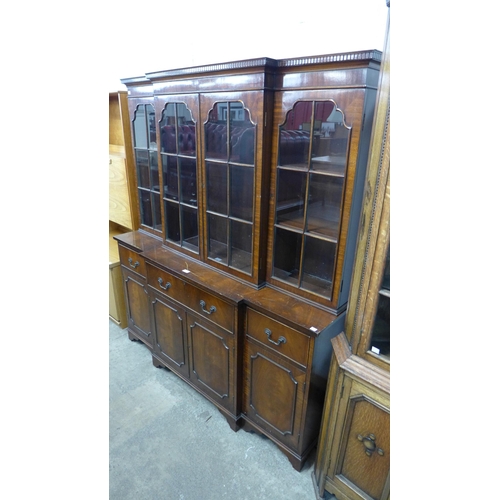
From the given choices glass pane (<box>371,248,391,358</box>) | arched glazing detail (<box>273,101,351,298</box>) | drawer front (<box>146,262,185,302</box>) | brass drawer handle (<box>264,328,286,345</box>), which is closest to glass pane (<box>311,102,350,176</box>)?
arched glazing detail (<box>273,101,351,298</box>)

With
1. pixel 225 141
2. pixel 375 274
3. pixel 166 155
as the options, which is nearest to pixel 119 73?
pixel 166 155

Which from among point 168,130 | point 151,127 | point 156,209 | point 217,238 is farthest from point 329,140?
point 156,209

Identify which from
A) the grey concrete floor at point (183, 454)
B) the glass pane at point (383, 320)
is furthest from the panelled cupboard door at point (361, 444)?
the grey concrete floor at point (183, 454)

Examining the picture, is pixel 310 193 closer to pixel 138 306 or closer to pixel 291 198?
pixel 291 198

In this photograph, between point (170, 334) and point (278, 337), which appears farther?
point (170, 334)

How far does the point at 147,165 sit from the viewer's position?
6.61 ft

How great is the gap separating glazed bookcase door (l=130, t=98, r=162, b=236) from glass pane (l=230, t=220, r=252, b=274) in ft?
2.14

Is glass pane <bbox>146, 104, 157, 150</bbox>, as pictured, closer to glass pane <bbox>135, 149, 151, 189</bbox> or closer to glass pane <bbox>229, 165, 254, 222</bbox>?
glass pane <bbox>135, 149, 151, 189</bbox>

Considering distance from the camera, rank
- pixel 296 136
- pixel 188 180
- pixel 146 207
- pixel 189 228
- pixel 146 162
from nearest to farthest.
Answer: pixel 296 136 → pixel 188 180 → pixel 189 228 → pixel 146 162 → pixel 146 207

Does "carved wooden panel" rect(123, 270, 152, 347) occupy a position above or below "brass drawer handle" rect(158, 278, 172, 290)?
below

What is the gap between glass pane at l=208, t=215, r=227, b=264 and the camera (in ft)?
5.29

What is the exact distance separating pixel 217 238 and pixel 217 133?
0.50 meters

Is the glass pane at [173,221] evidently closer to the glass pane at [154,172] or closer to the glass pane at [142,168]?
the glass pane at [154,172]

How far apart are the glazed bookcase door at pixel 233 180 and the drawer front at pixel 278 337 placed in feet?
0.62
